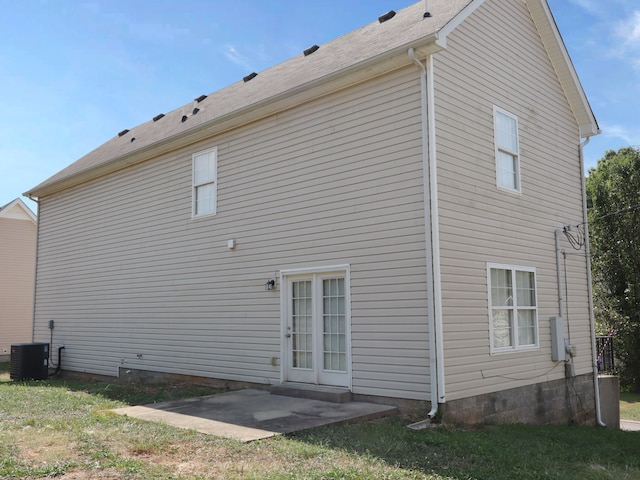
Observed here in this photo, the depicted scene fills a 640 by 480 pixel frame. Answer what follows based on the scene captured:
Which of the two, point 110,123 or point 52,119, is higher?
point 110,123

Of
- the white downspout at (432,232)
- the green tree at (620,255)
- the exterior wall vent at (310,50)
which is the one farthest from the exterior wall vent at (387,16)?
the green tree at (620,255)

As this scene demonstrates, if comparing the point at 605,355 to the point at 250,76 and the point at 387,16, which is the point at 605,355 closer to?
the point at 387,16

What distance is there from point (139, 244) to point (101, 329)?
264 cm

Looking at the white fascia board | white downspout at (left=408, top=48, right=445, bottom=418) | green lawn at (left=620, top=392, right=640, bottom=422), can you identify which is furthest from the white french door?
green lawn at (left=620, top=392, right=640, bottom=422)

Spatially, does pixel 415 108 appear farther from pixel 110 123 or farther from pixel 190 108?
pixel 110 123

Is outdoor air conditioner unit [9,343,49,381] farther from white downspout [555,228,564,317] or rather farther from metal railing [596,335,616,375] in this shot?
metal railing [596,335,616,375]

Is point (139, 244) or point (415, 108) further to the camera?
point (139, 244)

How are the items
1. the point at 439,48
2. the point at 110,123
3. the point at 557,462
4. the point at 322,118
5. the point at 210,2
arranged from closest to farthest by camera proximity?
the point at 557,462
the point at 439,48
the point at 322,118
the point at 210,2
the point at 110,123

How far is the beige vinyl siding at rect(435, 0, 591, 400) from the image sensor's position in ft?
27.2

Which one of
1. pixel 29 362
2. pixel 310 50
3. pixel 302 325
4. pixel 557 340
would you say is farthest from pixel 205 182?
pixel 557 340

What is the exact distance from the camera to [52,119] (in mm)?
14211

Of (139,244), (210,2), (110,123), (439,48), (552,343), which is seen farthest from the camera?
(110,123)

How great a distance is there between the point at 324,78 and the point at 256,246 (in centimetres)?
331

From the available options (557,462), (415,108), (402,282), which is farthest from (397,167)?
(557,462)
